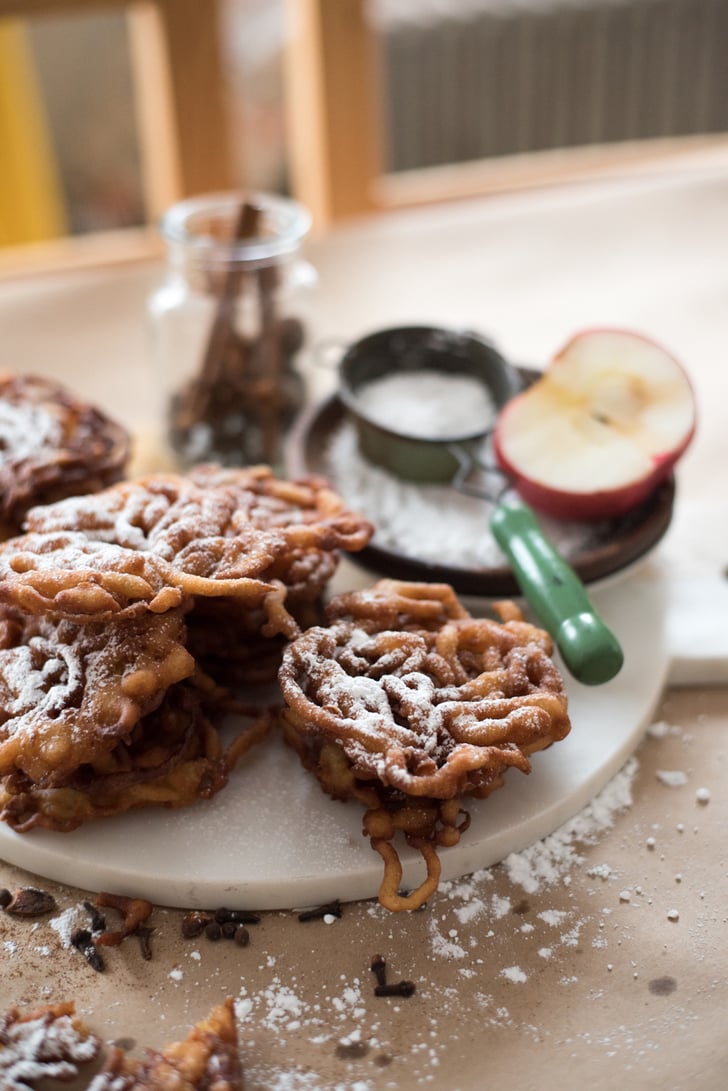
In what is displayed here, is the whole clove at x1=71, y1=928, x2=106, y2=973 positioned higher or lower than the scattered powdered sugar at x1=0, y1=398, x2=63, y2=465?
lower

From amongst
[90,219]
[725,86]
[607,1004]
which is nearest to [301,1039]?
[607,1004]

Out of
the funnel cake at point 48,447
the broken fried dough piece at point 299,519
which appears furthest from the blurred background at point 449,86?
the broken fried dough piece at point 299,519

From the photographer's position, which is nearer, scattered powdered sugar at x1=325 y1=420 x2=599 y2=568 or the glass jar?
scattered powdered sugar at x1=325 y1=420 x2=599 y2=568

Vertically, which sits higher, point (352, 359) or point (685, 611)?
point (352, 359)

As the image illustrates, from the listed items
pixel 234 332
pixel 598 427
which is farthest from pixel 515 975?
pixel 234 332

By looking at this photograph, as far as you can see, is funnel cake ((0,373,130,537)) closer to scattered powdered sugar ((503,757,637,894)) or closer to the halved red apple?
the halved red apple

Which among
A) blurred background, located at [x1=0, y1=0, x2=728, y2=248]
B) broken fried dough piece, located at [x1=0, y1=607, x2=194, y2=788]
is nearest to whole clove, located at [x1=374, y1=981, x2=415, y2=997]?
broken fried dough piece, located at [x1=0, y1=607, x2=194, y2=788]

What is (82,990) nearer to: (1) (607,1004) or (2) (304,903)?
(2) (304,903)
